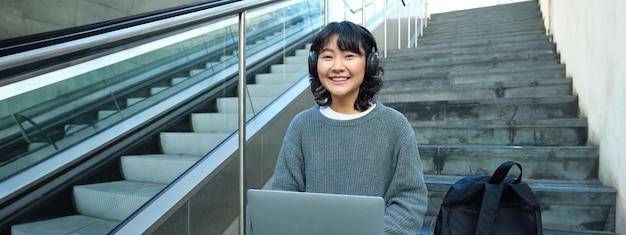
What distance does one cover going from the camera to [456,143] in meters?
2.27

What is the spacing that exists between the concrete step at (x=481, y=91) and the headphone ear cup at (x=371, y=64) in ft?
6.17

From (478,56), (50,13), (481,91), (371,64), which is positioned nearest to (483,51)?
(478,56)

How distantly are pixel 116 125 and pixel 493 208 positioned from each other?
145cm

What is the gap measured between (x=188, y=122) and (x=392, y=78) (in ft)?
6.49

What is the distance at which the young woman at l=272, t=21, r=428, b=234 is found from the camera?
93cm

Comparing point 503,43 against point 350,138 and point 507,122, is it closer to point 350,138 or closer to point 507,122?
point 507,122

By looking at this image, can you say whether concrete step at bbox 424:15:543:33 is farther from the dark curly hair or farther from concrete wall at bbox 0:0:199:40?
the dark curly hair

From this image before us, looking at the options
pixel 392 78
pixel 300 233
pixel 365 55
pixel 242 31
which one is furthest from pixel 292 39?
pixel 300 233

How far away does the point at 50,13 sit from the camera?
119 inches

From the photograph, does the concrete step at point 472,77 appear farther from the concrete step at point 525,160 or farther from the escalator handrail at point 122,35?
the escalator handrail at point 122,35

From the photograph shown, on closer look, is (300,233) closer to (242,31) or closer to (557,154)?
(242,31)

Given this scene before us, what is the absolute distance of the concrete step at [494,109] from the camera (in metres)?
2.31

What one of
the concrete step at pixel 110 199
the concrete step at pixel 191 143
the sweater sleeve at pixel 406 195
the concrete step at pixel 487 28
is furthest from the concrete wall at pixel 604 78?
the concrete step at pixel 487 28

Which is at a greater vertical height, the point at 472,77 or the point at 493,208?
the point at 472,77
